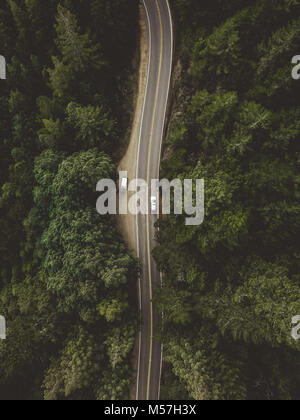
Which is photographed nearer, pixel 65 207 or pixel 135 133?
pixel 65 207

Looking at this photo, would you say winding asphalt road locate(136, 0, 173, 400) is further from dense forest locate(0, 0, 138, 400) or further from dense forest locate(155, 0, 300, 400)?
dense forest locate(155, 0, 300, 400)

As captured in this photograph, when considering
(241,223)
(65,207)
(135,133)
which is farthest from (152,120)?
(241,223)

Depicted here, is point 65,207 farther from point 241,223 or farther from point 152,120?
point 241,223

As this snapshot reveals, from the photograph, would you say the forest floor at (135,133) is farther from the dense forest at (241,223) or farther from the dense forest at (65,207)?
the dense forest at (241,223)

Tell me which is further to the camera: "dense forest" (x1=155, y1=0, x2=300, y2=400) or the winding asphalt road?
the winding asphalt road

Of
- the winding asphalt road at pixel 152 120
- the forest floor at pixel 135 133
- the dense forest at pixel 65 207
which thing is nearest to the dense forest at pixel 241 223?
the winding asphalt road at pixel 152 120

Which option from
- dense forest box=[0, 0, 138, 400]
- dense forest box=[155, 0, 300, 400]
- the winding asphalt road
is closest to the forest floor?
the winding asphalt road
